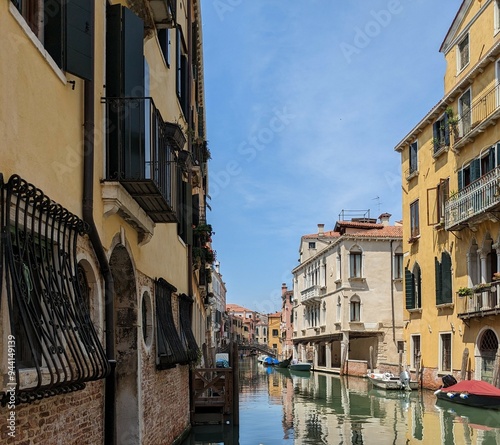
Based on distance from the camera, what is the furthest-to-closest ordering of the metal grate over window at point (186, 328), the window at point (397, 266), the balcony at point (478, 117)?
the window at point (397, 266)
the balcony at point (478, 117)
the metal grate over window at point (186, 328)

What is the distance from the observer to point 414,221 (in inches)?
1006

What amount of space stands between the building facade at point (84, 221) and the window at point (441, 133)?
13977mm

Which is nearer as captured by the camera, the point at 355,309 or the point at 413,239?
the point at 413,239

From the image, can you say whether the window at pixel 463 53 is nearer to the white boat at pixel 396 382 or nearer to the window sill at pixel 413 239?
the window sill at pixel 413 239

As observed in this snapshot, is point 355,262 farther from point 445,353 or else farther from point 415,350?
point 445,353

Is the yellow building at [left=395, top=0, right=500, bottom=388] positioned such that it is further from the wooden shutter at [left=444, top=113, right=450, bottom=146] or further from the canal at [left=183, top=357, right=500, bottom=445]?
the canal at [left=183, top=357, right=500, bottom=445]

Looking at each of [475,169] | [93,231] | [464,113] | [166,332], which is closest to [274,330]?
[464,113]

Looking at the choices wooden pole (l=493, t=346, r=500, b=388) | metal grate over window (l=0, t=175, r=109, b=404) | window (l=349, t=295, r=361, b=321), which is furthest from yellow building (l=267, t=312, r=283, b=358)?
metal grate over window (l=0, t=175, r=109, b=404)

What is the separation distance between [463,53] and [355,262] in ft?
57.2

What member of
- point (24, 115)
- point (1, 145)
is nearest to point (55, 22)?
point (24, 115)

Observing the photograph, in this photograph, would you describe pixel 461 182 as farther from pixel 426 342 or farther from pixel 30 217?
pixel 30 217

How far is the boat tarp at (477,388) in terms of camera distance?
55.5 ft

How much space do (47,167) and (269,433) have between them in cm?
1127

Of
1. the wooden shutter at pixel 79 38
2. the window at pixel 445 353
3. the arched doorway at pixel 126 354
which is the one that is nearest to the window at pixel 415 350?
the window at pixel 445 353
